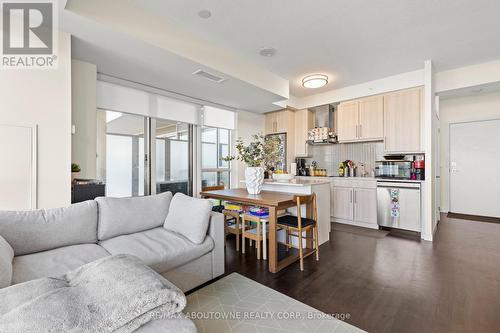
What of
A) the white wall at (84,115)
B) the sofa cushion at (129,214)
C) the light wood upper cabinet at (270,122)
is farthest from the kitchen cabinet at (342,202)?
the white wall at (84,115)

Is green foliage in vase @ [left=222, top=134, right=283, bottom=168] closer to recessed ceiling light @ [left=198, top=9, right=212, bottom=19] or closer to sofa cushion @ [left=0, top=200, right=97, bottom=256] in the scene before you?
recessed ceiling light @ [left=198, top=9, right=212, bottom=19]

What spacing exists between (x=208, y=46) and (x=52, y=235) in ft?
9.01

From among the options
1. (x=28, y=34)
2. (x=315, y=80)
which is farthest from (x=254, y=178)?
(x=28, y=34)

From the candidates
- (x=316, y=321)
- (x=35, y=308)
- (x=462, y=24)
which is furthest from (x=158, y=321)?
(x=462, y=24)

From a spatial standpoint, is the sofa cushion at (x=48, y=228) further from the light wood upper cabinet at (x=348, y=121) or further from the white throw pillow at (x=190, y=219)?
the light wood upper cabinet at (x=348, y=121)

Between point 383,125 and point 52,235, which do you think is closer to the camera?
point 52,235

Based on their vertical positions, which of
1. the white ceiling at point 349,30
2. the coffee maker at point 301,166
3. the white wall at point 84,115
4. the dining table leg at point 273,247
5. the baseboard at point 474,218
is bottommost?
the baseboard at point 474,218

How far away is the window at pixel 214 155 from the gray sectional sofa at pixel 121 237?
7.46 feet

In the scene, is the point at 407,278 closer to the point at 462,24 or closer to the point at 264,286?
the point at 264,286

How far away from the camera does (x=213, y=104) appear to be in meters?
4.82

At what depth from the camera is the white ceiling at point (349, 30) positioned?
244cm

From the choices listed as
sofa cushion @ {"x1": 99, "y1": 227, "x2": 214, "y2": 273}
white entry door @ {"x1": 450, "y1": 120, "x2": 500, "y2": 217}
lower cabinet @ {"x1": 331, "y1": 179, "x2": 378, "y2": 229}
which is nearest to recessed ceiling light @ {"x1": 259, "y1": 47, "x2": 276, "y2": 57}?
sofa cushion @ {"x1": 99, "y1": 227, "x2": 214, "y2": 273}

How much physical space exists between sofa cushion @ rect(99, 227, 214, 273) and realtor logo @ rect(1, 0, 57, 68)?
195 cm

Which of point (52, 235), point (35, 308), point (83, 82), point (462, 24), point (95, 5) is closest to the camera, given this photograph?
point (35, 308)
